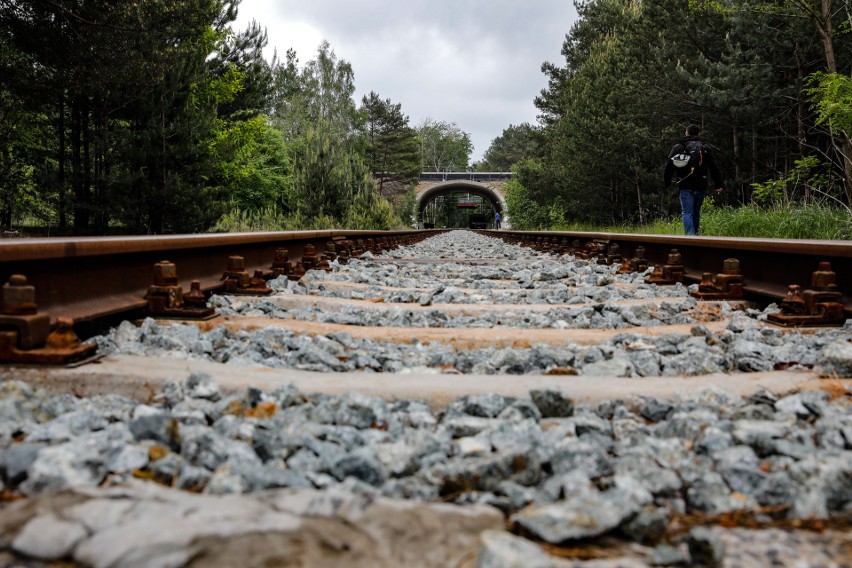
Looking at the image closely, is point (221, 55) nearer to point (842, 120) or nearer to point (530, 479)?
point (842, 120)

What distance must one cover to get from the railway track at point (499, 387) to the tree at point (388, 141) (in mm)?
52177

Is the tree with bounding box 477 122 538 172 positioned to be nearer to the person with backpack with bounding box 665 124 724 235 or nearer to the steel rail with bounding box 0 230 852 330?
the person with backpack with bounding box 665 124 724 235

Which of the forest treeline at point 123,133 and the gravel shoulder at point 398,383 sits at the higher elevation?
the forest treeline at point 123,133

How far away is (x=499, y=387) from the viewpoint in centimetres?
162

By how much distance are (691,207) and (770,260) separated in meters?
5.77

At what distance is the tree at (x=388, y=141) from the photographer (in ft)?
178

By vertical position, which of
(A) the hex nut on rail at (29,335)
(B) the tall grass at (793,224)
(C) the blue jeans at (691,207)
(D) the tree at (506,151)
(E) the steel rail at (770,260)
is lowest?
(A) the hex nut on rail at (29,335)

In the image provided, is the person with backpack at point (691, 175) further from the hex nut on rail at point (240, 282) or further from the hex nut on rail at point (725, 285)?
the hex nut on rail at point (240, 282)

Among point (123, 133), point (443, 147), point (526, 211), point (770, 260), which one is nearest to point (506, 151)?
point (443, 147)

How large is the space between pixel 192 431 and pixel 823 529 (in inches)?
49.5

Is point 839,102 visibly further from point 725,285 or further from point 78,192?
point 78,192

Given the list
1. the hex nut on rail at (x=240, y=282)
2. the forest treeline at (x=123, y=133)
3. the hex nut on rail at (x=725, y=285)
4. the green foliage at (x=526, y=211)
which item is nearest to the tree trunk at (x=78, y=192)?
the forest treeline at (x=123, y=133)

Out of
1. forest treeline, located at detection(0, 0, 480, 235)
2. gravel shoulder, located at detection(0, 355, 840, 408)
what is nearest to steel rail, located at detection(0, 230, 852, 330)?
gravel shoulder, located at detection(0, 355, 840, 408)

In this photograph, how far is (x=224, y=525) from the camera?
840 millimetres
